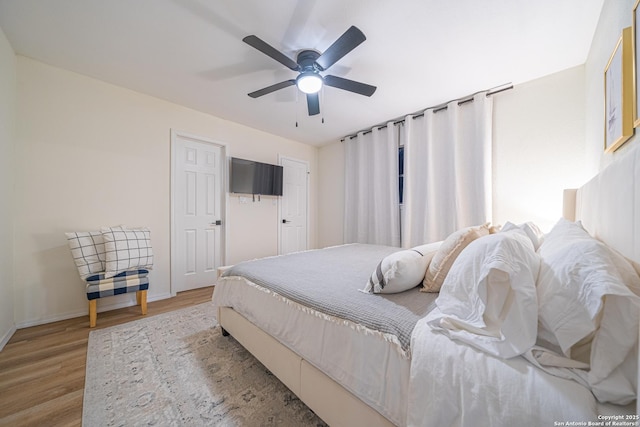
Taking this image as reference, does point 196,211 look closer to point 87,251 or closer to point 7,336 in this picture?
point 87,251

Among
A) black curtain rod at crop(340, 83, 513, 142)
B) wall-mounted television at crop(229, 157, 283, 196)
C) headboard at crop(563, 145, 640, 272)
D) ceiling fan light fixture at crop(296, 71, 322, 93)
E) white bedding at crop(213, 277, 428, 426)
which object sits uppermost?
black curtain rod at crop(340, 83, 513, 142)

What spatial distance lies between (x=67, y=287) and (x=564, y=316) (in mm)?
3794

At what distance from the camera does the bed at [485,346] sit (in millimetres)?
579

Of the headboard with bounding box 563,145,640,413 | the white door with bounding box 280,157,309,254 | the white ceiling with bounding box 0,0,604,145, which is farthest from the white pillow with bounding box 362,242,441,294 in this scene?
the white door with bounding box 280,157,309,254

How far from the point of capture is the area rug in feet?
4.00

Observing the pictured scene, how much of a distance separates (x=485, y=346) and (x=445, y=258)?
1.96ft

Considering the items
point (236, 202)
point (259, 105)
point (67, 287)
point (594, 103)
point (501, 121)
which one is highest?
point (259, 105)

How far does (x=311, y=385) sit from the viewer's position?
1.17 m

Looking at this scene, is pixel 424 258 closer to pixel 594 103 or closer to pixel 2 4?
pixel 594 103

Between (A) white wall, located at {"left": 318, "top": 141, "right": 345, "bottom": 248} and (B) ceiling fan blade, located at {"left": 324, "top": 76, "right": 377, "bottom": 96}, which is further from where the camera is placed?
(A) white wall, located at {"left": 318, "top": 141, "right": 345, "bottom": 248}

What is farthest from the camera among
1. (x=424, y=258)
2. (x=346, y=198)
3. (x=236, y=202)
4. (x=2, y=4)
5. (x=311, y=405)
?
(x=346, y=198)

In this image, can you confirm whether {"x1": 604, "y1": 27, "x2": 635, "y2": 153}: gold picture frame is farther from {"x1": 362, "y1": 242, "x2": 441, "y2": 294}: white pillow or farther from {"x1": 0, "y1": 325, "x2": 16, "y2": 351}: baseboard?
{"x1": 0, "y1": 325, "x2": 16, "y2": 351}: baseboard

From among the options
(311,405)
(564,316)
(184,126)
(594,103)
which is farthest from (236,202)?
(594,103)

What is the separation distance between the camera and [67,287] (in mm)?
2363
